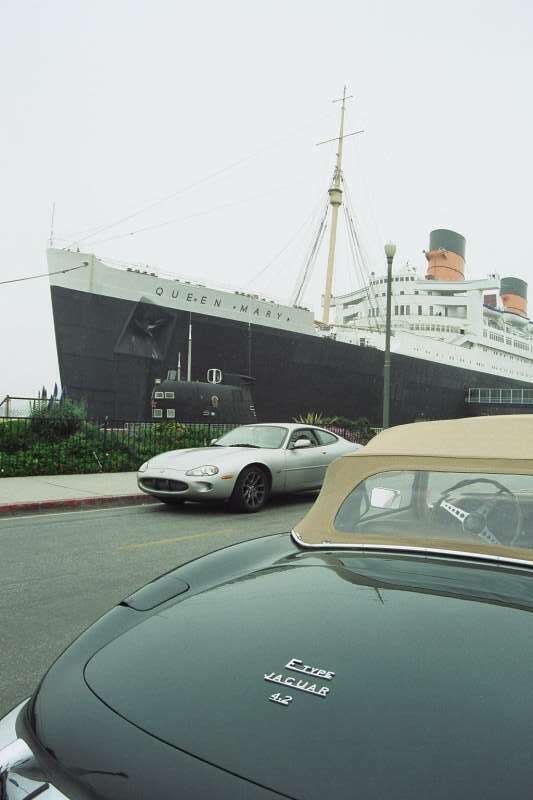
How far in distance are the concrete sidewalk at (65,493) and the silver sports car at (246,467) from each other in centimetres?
102

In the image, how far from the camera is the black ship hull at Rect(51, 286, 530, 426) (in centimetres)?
2345

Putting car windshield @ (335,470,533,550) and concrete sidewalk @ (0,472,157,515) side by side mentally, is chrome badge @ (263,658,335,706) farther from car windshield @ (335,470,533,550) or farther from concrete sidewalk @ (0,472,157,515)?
concrete sidewalk @ (0,472,157,515)

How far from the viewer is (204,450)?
29.8 feet

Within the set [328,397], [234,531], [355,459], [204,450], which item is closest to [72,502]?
[204,450]

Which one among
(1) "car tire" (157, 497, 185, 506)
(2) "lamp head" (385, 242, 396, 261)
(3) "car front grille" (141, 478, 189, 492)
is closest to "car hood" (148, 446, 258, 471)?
(3) "car front grille" (141, 478, 189, 492)

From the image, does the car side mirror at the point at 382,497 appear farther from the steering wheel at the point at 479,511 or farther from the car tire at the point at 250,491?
the car tire at the point at 250,491

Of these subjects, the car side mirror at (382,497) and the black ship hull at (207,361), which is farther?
the black ship hull at (207,361)

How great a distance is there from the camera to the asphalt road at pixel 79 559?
11.9 ft

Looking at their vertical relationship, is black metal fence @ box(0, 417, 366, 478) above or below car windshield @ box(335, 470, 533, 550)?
below

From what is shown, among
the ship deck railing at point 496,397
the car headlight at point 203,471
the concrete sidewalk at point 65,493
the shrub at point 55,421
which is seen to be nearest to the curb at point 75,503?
the concrete sidewalk at point 65,493

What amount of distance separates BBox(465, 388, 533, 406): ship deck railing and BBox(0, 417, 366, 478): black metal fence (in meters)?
28.4

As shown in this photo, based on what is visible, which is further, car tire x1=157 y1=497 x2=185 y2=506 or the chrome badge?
car tire x1=157 y1=497 x2=185 y2=506

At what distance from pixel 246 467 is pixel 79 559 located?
3319mm

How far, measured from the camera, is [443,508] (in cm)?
234
